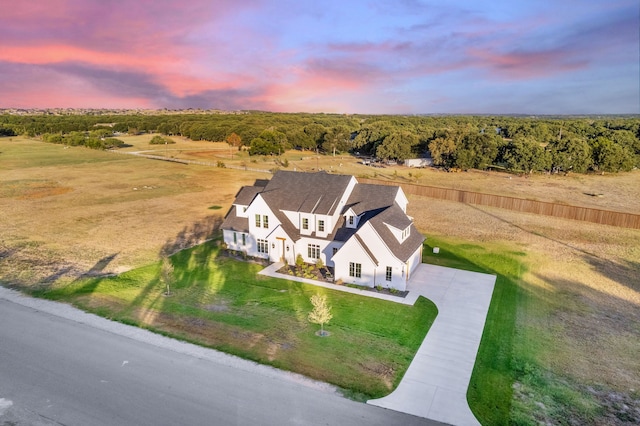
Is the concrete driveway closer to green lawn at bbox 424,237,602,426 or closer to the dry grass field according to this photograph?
green lawn at bbox 424,237,602,426

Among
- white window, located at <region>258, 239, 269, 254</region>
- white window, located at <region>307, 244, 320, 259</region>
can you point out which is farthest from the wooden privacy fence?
white window, located at <region>258, 239, 269, 254</region>

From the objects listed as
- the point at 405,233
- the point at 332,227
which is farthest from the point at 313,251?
the point at 405,233

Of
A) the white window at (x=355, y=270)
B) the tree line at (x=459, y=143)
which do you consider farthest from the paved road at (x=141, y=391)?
the tree line at (x=459, y=143)

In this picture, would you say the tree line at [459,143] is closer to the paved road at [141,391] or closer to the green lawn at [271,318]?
the green lawn at [271,318]

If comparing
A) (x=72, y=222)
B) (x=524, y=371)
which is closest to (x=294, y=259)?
(x=524, y=371)

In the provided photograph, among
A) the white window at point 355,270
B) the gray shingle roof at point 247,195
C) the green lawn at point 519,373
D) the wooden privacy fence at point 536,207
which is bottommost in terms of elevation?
the green lawn at point 519,373

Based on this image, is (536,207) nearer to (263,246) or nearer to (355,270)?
(355,270)
